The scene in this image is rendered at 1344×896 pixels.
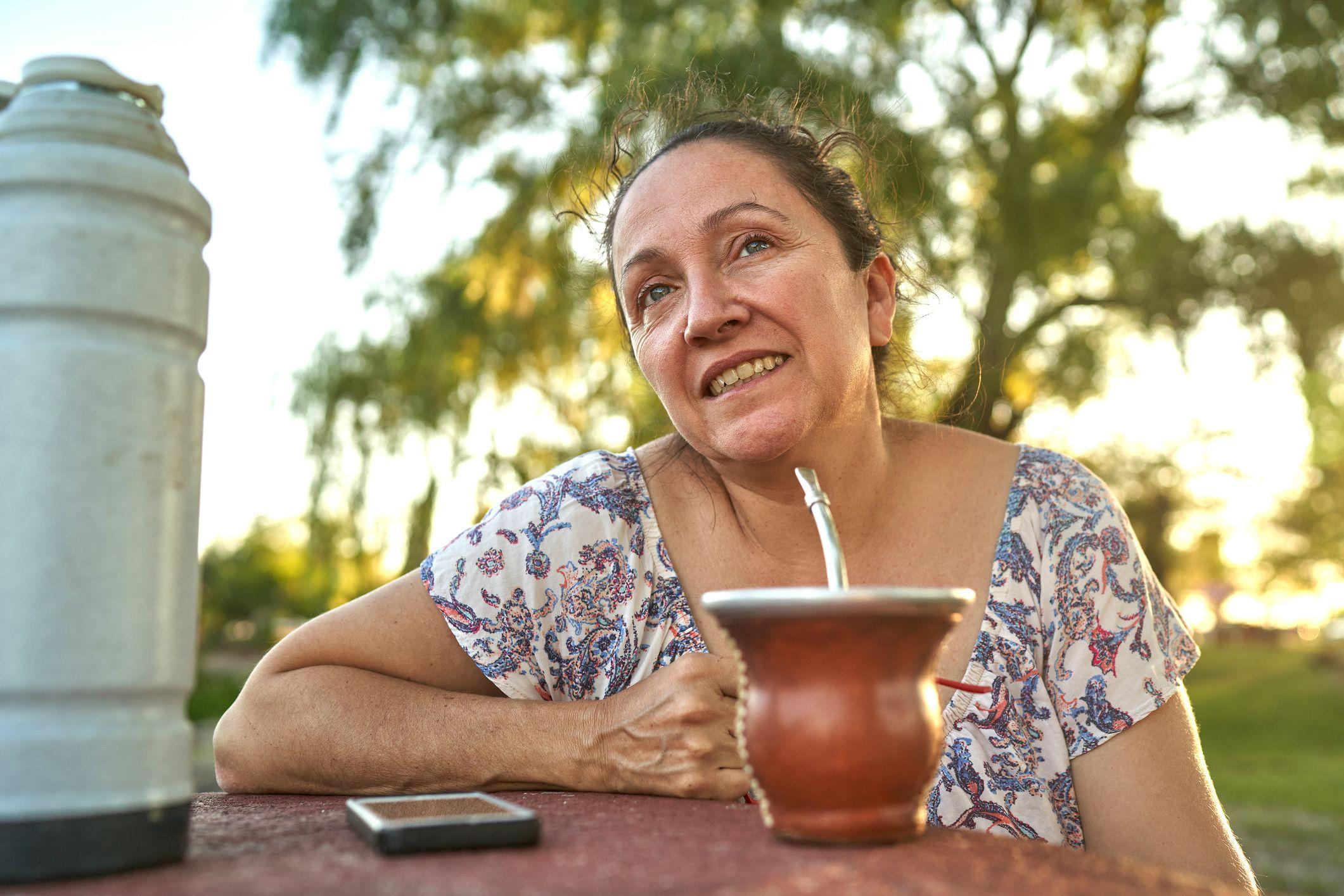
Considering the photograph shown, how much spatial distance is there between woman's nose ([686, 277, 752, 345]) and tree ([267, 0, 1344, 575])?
4.16 meters

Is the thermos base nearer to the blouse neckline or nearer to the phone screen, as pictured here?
the phone screen

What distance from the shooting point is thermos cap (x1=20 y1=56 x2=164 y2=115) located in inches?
29.9

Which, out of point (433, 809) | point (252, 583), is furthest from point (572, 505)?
point (252, 583)

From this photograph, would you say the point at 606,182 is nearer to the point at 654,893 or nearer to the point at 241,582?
the point at 654,893

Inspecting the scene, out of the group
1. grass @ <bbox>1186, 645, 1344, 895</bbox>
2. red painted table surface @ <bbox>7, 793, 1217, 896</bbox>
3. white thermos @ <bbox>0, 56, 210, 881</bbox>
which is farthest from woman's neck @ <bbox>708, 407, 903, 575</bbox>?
grass @ <bbox>1186, 645, 1344, 895</bbox>

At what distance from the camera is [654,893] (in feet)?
2.14

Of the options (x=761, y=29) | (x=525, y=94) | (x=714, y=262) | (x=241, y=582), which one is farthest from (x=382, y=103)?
(x=241, y=582)

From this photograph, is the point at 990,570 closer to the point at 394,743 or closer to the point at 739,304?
the point at 739,304

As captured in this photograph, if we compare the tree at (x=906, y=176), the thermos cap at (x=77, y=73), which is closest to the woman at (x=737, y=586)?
the thermos cap at (x=77, y=73)

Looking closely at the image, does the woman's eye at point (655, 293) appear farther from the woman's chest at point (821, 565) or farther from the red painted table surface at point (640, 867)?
the red painted table surface at point (640, 867)

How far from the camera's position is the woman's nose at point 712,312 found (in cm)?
165

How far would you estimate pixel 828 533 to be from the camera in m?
1.02

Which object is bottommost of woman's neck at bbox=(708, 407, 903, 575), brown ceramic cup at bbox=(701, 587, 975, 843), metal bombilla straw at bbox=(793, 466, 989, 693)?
brown ceramic cup at bbox=(701, 587, 975, 843)

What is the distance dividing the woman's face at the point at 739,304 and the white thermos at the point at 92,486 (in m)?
0.99
